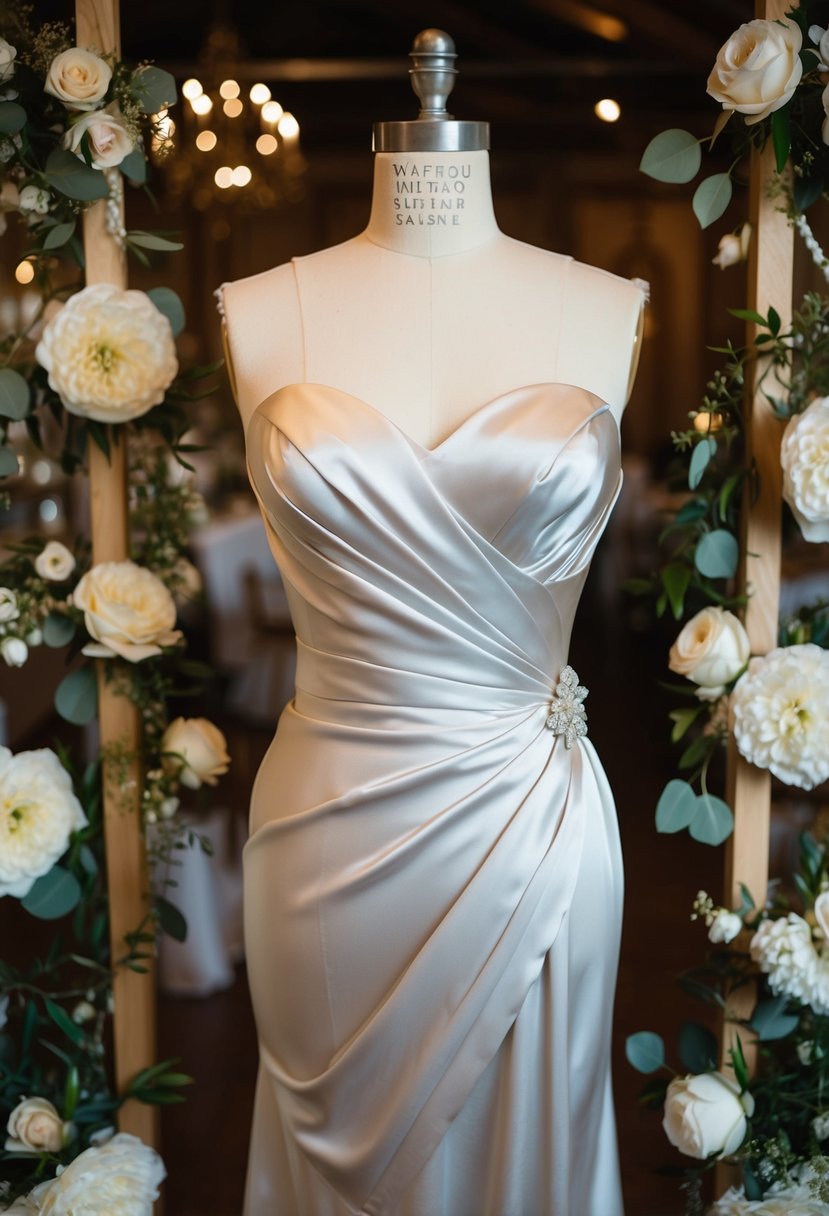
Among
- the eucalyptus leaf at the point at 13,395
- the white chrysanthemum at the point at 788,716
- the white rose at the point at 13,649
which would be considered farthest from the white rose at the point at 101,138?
the white chrysanthemum at the point at 788,716

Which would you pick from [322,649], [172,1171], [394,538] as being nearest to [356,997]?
[322,649]

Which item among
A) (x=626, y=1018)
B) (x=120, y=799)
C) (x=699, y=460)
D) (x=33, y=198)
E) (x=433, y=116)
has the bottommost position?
(x=626, y=1018)

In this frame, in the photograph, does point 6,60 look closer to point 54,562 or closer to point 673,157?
point 54,562

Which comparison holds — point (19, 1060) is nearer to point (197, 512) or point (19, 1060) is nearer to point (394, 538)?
point (197, 512)

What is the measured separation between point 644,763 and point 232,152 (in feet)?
10.6

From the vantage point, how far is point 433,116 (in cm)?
173

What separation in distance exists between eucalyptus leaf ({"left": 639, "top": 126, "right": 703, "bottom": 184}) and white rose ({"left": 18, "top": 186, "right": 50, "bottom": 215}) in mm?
967

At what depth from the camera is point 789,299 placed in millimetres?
2064

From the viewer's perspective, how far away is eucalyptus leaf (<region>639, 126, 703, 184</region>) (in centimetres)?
203

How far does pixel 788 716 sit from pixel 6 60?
1.59 meters

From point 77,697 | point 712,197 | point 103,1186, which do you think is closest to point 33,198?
point 77,697

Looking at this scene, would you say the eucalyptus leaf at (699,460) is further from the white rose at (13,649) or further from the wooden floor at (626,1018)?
the white rose at (13,649)

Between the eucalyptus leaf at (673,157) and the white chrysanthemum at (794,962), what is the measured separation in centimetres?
121

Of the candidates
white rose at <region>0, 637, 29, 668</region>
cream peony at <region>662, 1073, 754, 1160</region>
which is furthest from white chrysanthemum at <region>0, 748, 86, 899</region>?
cream peony at <region>662, 1073, 754, 1160</region>
